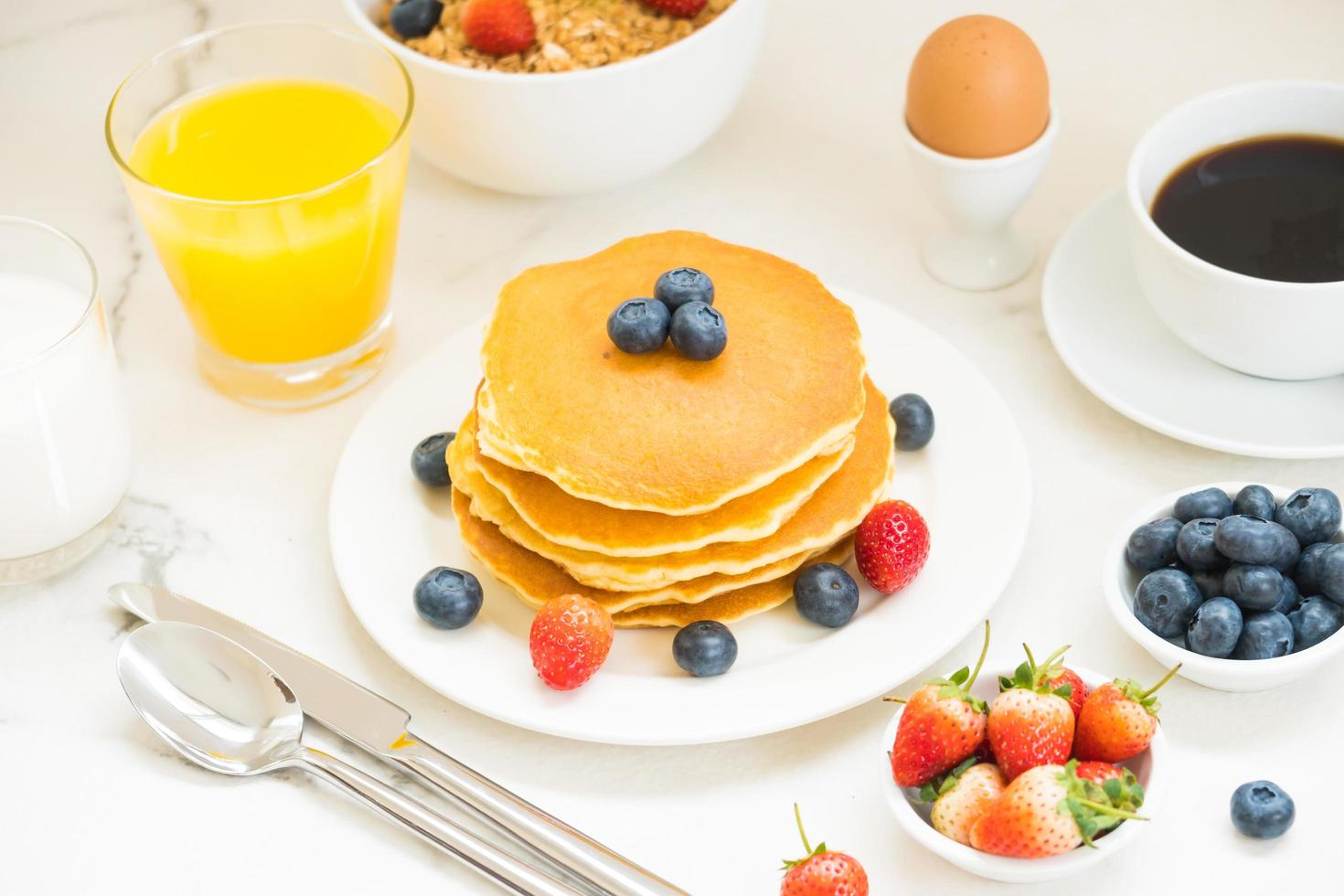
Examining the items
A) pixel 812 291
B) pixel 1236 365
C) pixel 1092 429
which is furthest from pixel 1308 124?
pixel 812 291

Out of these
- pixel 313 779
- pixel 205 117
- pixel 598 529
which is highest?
pixel 205 117

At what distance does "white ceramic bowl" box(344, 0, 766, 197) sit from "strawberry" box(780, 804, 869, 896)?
3.28 ft

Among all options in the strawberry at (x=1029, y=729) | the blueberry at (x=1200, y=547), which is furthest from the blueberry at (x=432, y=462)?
the blueberry at (x=1200, y=547)

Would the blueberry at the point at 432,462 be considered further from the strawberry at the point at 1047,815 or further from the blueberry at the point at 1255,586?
the blueberry at the point at 1255,586

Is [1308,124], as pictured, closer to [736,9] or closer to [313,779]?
[736,9]

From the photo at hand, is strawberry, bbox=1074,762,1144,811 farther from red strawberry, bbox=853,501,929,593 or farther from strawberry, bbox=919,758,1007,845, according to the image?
red strawberry, bbox=853,501,929,593

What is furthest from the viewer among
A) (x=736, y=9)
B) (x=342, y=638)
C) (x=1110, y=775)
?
(x=736, y=9)

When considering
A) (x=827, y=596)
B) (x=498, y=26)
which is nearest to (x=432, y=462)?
(x=827, y=596)

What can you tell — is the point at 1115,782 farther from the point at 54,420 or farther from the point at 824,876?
the point at 54,420

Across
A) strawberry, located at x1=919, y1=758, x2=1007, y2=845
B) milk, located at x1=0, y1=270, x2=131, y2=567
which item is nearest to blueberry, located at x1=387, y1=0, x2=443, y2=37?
milk, located at x1=0, y1=270, x2=131, y2=567

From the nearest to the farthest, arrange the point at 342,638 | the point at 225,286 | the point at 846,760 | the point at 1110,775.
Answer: the point at 1110,775 < the point at 846,760 < the point at 342,638 < the point at 225,286

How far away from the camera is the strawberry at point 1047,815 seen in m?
1.16

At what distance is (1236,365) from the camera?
5.43 feet

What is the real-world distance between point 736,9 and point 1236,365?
77 cm
